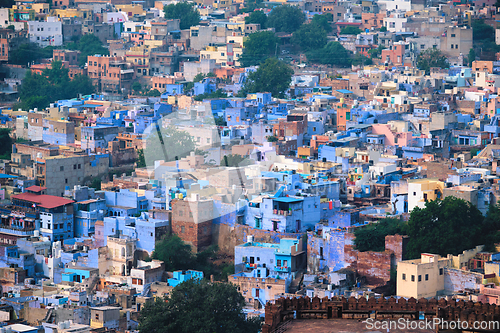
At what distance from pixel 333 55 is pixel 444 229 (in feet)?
83.7

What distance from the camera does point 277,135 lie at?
33625mm

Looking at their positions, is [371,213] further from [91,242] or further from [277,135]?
[277,135]

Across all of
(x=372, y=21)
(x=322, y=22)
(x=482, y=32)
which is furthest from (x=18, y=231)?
(x=372, y=21)

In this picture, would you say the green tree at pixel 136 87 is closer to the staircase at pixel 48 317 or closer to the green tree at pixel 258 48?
the green tree at pixel 258 48

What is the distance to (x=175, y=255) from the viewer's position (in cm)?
2492

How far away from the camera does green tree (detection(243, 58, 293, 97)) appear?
41.2 m

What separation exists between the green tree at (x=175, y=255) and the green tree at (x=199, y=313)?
10.8ft

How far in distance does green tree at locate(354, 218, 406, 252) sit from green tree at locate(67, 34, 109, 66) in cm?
2719

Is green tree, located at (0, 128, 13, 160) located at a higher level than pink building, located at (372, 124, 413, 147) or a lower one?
lower

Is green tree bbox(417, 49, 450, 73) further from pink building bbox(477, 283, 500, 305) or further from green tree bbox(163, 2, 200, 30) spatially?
pink building bbox(477, 283, 500, 305)

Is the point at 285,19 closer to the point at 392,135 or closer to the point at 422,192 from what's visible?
the point at 392,135

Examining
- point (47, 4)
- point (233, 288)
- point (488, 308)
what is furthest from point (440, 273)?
point (47, 4)

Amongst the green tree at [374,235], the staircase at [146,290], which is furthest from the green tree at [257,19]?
the green tree at [374,235]

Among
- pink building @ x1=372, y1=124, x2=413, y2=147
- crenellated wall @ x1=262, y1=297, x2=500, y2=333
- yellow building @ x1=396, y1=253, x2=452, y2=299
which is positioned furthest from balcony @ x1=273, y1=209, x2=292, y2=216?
crenellated wall @ x1=262, y1=297, x2=500, y2=333
